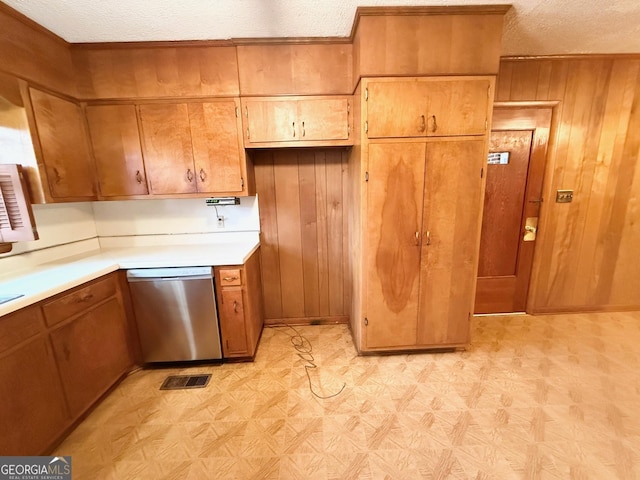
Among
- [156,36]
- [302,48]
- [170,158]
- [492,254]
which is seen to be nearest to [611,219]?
[492,254]

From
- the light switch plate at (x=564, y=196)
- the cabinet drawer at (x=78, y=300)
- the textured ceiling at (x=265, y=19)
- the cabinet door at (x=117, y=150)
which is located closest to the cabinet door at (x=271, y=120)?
the textured ceiling at (x=265, y=19)

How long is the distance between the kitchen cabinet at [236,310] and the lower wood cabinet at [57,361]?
0.75 meters

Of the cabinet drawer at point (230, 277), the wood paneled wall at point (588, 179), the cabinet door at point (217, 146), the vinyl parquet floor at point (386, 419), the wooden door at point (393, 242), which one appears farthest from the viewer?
the wood paneled wall at point (588, 179)

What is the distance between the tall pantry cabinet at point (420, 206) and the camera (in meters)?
1.76

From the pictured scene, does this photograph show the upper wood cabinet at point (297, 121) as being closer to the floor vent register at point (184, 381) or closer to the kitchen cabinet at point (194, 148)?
the kitchen cabinet at point (194, 148)

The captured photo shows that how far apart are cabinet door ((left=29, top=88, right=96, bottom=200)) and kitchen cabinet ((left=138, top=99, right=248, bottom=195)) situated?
0.46m

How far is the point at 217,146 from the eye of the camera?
211 centimetres

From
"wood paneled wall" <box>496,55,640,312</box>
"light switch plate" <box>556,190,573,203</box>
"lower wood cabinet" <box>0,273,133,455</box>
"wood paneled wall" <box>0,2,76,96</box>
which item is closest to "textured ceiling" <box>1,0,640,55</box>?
"wood paneled wall" <box>0,2,76,96</box>

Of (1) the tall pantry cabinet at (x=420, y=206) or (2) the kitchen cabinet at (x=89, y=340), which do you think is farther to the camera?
(1) the tall pantry cabinet at (x=420, y=206)

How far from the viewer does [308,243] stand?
2594 mm

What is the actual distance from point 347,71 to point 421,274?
1.74 metres

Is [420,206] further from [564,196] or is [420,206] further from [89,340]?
[89,340]

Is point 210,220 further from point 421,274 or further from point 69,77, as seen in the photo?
point 421,274

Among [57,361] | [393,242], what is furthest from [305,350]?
[57,361]
